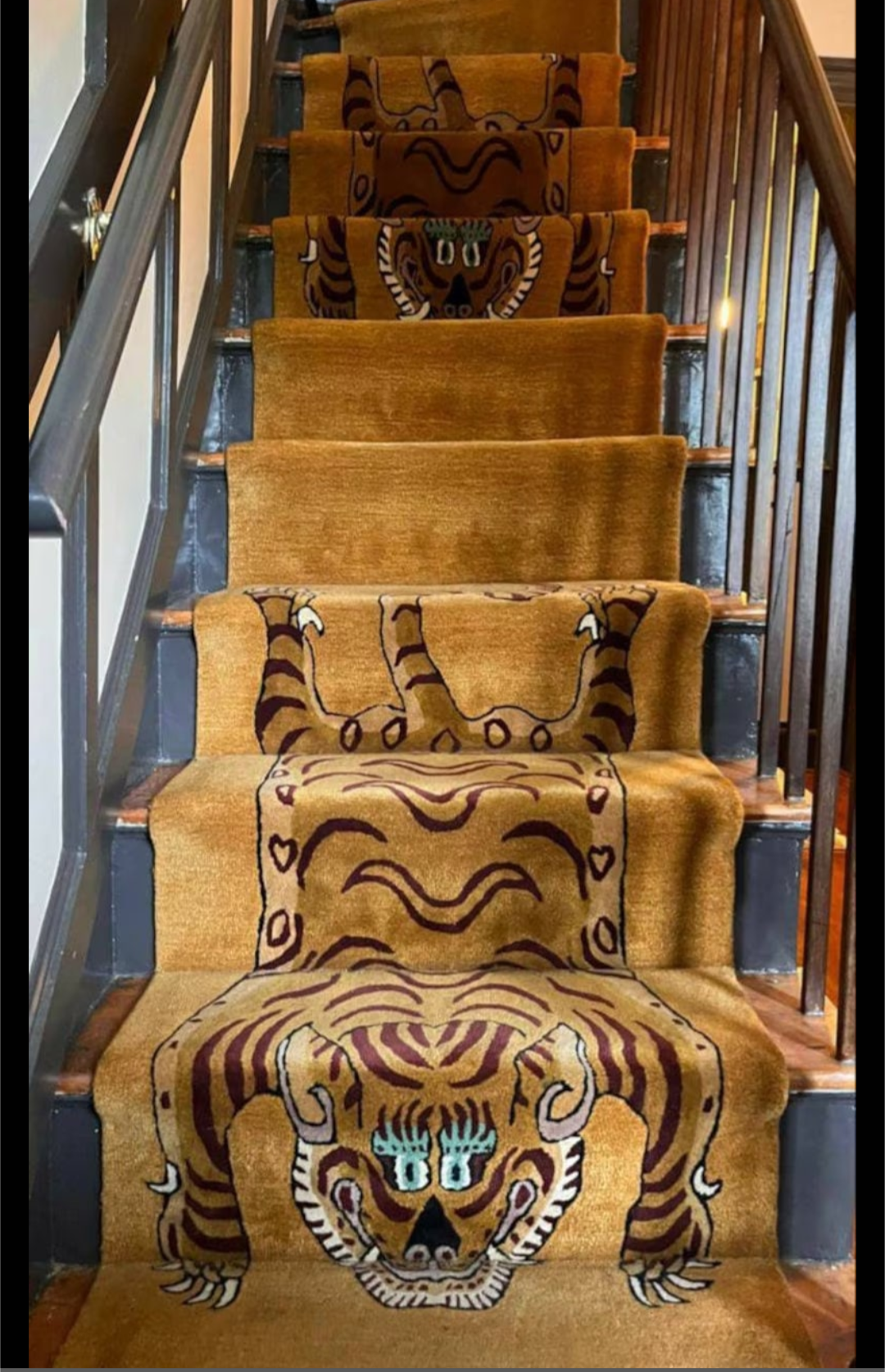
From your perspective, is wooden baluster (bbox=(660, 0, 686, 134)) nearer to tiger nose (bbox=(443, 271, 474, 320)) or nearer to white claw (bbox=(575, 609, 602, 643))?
tiger nose (bbox=(443, 271, 474, 320))

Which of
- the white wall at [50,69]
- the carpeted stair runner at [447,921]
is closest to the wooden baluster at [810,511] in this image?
the carpeted stair runner at [447,921]

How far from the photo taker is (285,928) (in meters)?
1.54

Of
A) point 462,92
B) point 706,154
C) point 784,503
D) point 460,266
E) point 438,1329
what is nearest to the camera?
point 438,1329

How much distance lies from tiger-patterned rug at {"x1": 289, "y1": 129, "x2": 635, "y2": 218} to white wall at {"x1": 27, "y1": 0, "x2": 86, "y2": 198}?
1008 millimetres

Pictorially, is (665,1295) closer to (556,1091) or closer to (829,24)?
(556,1091)

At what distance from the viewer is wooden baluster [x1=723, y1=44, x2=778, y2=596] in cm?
189

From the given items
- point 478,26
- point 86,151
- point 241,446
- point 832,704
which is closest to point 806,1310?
point 832,704

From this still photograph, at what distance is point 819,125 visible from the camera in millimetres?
1520

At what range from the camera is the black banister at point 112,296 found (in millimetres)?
1051

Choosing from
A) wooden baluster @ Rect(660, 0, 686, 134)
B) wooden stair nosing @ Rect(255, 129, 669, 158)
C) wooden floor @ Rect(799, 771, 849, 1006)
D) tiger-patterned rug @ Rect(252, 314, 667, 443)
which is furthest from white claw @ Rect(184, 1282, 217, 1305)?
wooden baluster @ Rect(660, 0, 686, 134)

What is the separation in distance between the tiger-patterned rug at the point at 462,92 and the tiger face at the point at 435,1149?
7.13 ft

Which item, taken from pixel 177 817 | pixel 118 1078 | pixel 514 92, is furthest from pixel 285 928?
pixel 514 92

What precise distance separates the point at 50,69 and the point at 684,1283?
155cm

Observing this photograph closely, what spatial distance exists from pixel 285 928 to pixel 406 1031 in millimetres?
259
